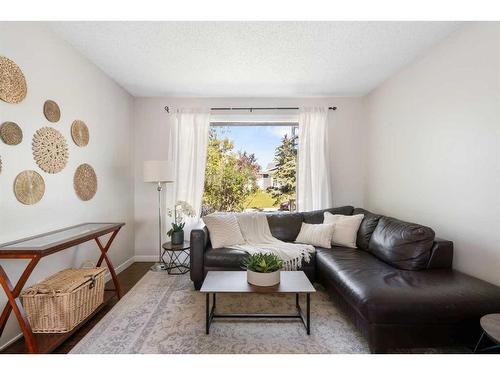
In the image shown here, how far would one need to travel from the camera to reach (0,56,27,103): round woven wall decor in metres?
1.76

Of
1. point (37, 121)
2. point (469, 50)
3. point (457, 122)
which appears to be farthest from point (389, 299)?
point (37, 121)

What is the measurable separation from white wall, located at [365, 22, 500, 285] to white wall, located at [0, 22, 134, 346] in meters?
3.52

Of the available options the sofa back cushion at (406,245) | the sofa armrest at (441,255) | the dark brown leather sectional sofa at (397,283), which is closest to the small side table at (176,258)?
the dark brown leather sectional sofa at (397,283)

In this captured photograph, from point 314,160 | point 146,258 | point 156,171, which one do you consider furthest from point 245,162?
point 146,258

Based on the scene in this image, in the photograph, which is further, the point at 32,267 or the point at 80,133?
the point at 80,133

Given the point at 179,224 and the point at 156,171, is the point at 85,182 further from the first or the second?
the point at 179,224

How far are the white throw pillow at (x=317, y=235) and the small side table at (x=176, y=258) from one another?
4.74 feet

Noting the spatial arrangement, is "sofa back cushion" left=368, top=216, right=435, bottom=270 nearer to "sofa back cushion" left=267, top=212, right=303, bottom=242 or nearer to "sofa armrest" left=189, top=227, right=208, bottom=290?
"sofa back cushion" left=267, top=212, right=303, bottom=242

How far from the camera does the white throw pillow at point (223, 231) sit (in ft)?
9.89

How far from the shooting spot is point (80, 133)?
2639 mm

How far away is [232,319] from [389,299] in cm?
125

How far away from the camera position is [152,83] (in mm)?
3357

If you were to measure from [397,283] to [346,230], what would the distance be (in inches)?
49.3

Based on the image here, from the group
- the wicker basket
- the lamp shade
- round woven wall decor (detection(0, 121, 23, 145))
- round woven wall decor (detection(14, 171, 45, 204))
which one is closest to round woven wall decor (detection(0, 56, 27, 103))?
round woven wall decor (detection(0, 121, 23, 145))
